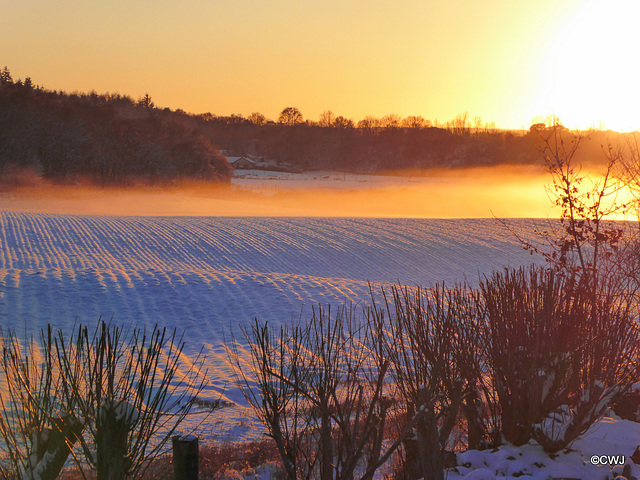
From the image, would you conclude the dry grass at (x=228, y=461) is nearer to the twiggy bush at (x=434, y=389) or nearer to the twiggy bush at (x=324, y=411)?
the twiggy bush at (x=324, y=411)

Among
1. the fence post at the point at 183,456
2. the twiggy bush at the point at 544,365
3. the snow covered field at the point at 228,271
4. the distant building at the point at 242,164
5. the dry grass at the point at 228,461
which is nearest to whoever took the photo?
the fence post at the point at 183,456

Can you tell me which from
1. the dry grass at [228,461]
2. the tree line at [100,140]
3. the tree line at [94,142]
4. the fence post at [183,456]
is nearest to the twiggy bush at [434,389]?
the fence post at [183,456]

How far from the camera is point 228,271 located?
25562mm

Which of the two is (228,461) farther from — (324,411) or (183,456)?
(324,411)

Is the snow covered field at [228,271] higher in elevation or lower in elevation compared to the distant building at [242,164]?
lower

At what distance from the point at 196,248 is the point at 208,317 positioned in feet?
46.9

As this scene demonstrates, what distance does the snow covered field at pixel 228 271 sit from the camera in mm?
10367

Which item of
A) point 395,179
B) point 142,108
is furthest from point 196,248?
point 395,179

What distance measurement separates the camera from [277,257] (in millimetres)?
31578

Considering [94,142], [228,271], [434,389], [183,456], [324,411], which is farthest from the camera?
[94,142]

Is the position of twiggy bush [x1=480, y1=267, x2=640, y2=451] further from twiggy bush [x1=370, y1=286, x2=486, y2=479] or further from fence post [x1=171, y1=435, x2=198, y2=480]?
fence post [x1=171, y1=435, x2=198, y2=480]

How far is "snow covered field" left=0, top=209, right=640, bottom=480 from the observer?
10.4 m

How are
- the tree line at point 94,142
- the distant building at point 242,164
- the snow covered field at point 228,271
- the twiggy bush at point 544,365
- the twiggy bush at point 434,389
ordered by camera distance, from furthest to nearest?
the distant building at point 242,164, the tree line at point 94,142, the snow covered field at point 228,271, the twiggy bush at point 544,365, the twiggy bush at point 434,389

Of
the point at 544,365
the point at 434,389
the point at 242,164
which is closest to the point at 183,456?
the point at 434,389
